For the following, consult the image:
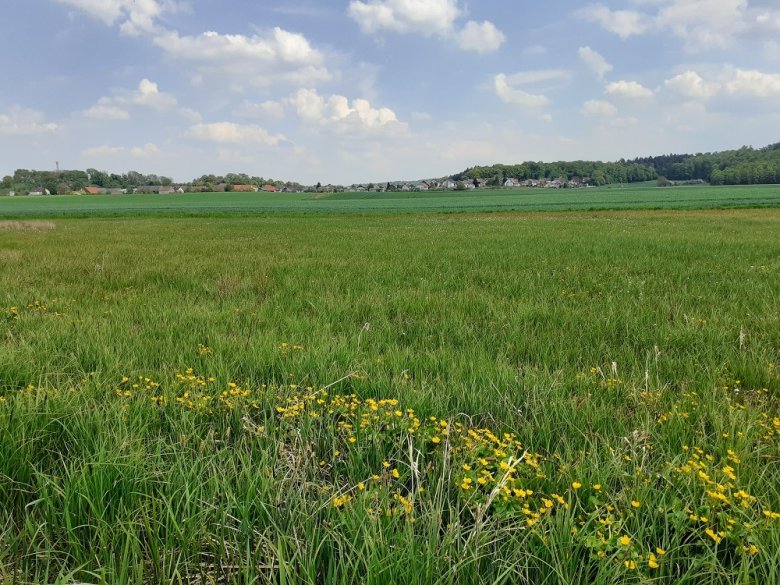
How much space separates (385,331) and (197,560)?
3.34 m

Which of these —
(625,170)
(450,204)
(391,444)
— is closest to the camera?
(391,444)

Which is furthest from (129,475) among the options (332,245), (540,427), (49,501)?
(332,245)

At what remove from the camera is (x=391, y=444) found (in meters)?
2.41

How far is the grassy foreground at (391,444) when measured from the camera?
1.62m

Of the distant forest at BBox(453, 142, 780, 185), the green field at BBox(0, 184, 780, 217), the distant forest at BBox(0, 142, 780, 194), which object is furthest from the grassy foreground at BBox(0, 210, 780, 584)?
the distant forest at BBox(453, 142, 780, 185)

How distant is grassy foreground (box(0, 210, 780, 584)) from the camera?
1624 millimetres

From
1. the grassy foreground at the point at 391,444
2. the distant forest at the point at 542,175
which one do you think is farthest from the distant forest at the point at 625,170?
the grassy foreground at the point at 391,444

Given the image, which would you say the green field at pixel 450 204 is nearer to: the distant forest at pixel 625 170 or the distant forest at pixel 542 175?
the distant forest at pixel 542 175

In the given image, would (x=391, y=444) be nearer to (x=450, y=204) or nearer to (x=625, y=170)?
(x=450, y=204)

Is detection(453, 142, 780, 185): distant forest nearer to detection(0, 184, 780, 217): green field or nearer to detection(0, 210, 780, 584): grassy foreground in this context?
detection(0, 184, 780, 217): green field

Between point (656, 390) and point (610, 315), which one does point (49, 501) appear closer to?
point (656, 390)

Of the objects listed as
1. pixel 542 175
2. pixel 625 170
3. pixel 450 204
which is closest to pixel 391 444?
pixel 450 204

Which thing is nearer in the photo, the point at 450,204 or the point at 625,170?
the point at 450,204

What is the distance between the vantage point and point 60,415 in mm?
2557
